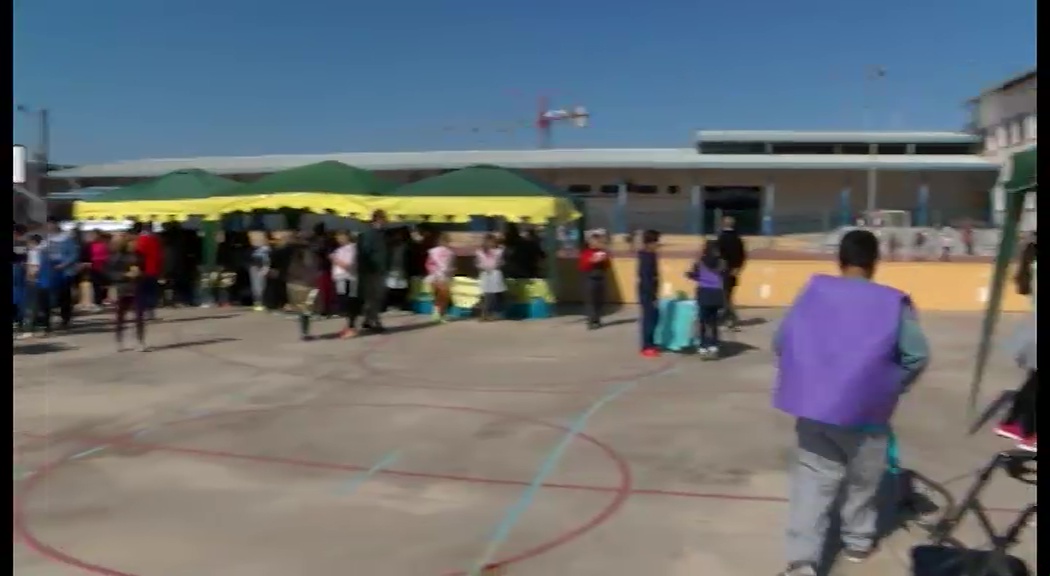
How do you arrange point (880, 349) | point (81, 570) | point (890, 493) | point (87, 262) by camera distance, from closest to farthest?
point (880, 349) < point (81, 570) < point (890, 493) < point (87, 262)

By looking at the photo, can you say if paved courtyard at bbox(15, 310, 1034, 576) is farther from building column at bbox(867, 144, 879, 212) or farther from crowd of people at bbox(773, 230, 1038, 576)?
building column at bbox(867, 144, 879, 212)

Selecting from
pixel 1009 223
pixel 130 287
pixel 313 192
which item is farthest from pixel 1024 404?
pixel 313 192

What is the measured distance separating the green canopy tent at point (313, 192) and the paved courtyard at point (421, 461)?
14.6ft

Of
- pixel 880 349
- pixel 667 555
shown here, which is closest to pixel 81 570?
pixel 667 555

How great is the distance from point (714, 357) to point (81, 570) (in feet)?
23.3

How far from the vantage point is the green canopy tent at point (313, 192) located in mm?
15164

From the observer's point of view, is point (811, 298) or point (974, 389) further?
point (974, 389)

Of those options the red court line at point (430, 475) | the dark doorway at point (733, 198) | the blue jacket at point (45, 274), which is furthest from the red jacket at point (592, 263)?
the dark doorway at point (733, 198)

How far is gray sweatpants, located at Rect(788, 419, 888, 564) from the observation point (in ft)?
13.9

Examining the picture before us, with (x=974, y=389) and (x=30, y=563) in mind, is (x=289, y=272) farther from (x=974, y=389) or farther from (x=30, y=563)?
(x=974, y=389)

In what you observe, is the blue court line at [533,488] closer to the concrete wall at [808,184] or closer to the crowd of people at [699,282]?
the crowd of people at [699,282]

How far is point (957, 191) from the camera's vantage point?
153 ft

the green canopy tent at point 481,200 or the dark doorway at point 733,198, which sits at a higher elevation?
the dark doorway at point 733,198

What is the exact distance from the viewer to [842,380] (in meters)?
4.07
